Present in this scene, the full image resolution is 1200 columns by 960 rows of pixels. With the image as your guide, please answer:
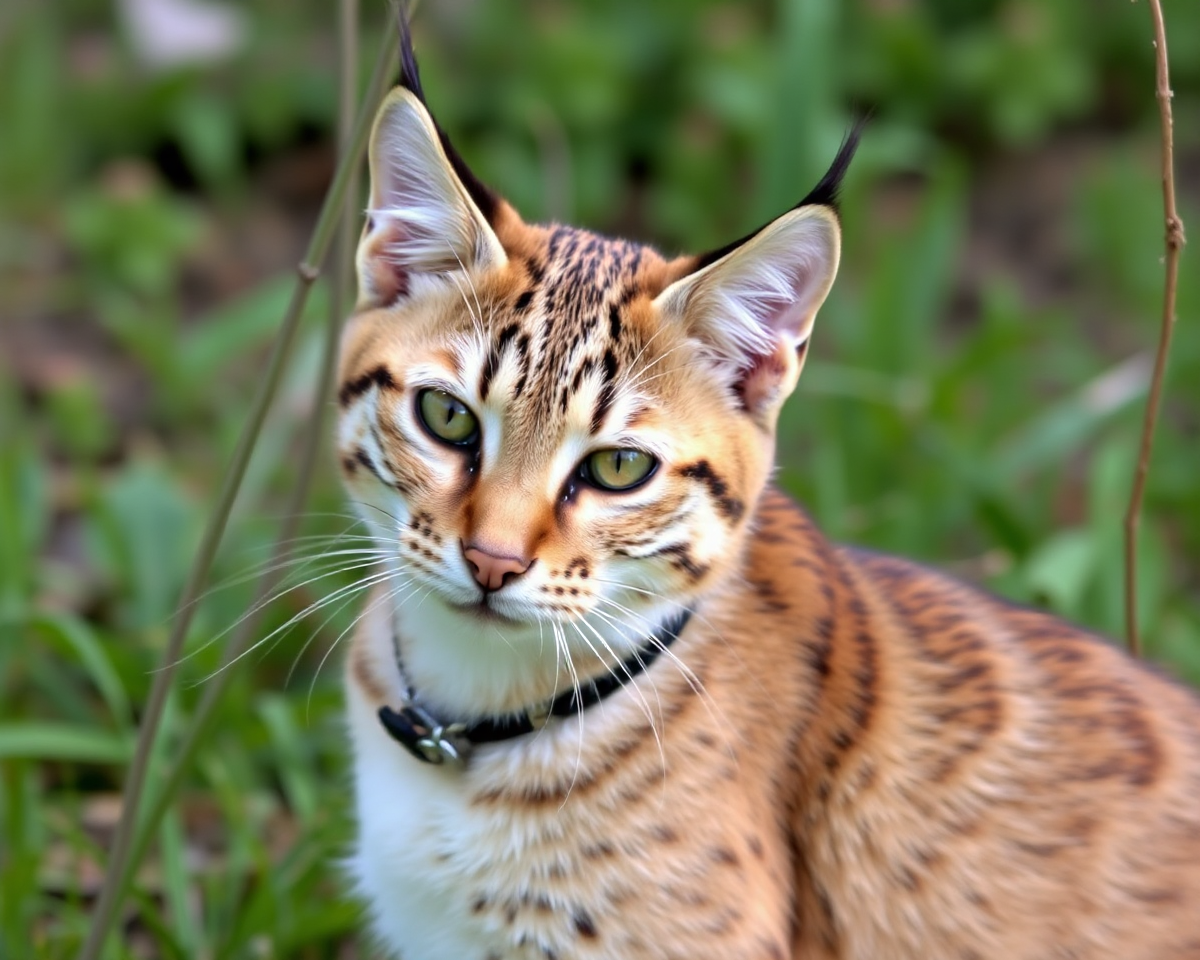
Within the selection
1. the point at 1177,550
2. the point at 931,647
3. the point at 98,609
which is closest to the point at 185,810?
the point at 98,609

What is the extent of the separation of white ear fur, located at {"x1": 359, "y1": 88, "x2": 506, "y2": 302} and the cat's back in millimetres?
790

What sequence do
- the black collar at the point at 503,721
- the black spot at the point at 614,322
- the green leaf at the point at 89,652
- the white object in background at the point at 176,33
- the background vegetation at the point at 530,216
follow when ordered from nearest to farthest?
the black spot at the point at 614,322
the black collar at the point at 503,721
the green leaf at the point at 89,652
the background vegetation at the point at 530,216
the white object in background at the point at 176,33

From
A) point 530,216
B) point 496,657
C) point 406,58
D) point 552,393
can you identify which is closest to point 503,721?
point 496,657

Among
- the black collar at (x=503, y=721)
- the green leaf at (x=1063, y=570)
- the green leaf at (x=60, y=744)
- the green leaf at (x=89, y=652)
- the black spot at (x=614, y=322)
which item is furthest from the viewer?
the green leaf at (x=1063, y=570)

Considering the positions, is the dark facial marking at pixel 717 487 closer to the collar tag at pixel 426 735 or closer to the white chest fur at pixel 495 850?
the white chest fur at pixel 495 850

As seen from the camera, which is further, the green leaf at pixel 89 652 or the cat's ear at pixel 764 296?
the green leaf at pixel 89 652

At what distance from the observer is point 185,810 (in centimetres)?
358

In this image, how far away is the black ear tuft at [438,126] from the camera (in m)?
2.12

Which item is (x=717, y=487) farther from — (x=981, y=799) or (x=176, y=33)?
(x=176, y=33)

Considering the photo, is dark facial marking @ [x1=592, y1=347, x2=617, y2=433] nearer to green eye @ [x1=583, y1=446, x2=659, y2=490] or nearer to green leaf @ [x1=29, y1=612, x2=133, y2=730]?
green eye @ [x1=583, y1=446, x2=659, y2=490]

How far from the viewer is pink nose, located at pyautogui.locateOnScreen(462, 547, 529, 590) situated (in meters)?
2.13

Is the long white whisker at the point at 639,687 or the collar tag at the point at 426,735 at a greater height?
the long white whisker at the point at 639,687

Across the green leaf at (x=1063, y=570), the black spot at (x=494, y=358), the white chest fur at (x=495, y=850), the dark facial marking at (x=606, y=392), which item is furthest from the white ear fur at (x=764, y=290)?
the green leaf at (x=1063, y=570)

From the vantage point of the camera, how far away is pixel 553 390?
224 cm
